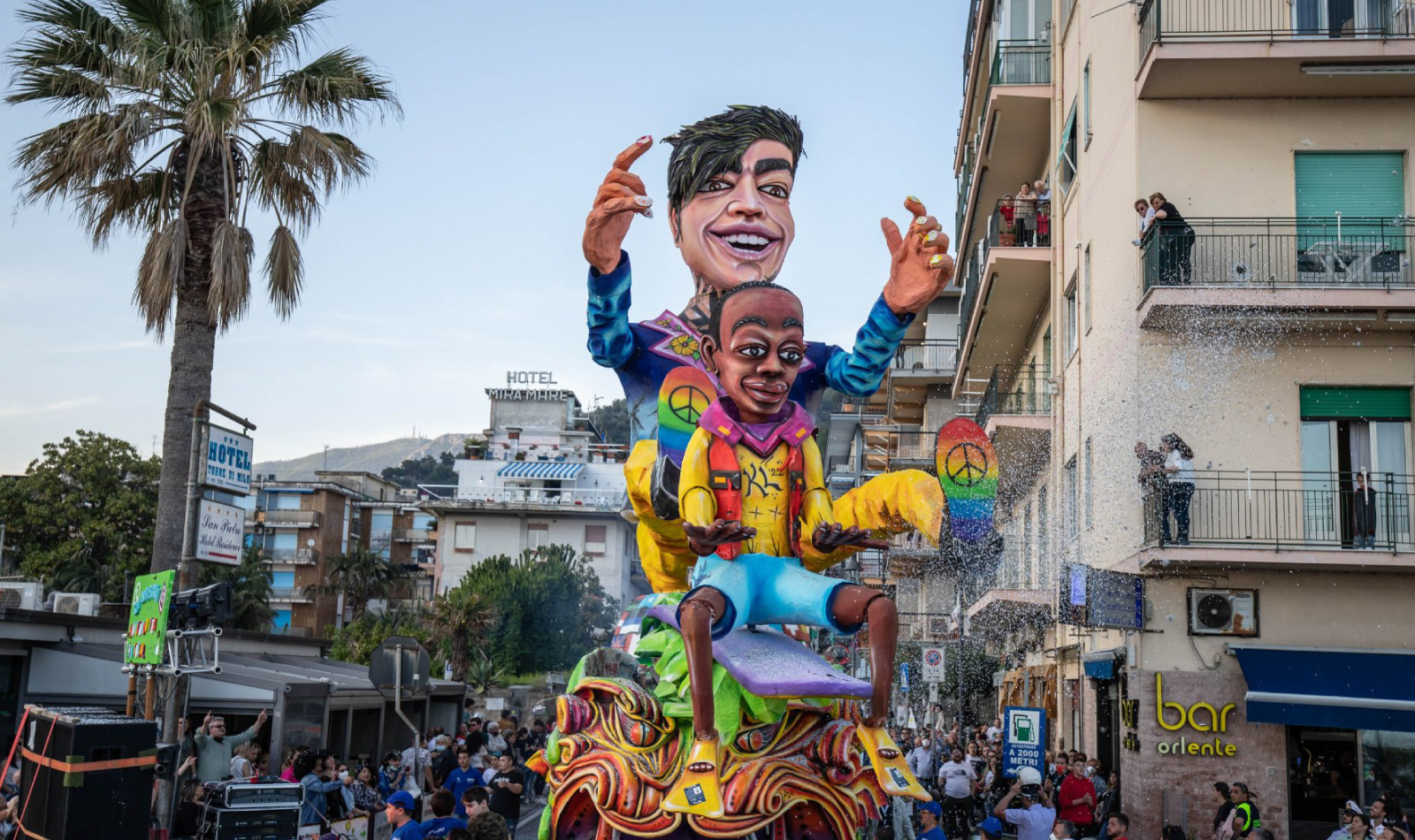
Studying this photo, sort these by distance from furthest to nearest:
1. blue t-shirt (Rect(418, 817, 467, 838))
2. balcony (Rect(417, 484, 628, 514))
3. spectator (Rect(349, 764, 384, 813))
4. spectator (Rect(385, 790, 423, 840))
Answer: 1. balcony (Rect(417, 484, 628, 514))
2. spectator (Rect(349, 764, 384, 813))
3. spectator (Rect(385, 790, 423, 840))
4. blue t-shirt (Rect(418, 817, 467, 838))

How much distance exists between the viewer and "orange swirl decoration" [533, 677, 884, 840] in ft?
25.0

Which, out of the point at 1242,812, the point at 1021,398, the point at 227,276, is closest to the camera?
the point at 1242,812

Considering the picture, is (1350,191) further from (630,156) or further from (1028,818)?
(630,156)

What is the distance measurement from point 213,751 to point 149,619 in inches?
102

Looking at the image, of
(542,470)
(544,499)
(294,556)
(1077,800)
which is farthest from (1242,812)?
(294,556)

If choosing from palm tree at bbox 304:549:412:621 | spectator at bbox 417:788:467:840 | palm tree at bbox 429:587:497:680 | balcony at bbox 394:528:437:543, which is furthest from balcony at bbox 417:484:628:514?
spectator at bbox 417:788:467:840

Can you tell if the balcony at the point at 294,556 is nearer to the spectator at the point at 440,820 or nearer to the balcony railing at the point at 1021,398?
the balcony railing at the point at 1021,398

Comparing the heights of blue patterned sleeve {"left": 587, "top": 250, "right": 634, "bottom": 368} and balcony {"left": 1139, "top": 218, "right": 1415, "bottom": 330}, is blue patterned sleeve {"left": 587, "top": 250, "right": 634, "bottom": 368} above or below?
below

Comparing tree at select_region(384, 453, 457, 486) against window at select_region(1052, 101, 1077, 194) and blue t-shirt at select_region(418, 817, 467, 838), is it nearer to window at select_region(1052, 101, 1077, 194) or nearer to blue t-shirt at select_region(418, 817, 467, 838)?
window at select_region(1052, 101, 1077, 194)

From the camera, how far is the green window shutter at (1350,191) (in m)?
17.3

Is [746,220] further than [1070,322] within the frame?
No

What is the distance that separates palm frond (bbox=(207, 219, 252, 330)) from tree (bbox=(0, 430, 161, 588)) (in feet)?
107

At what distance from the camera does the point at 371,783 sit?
15.8 m

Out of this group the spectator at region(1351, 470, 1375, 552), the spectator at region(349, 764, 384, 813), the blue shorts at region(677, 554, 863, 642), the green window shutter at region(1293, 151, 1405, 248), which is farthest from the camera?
the green window shutter at region(1293, 151, 1405, 248)
